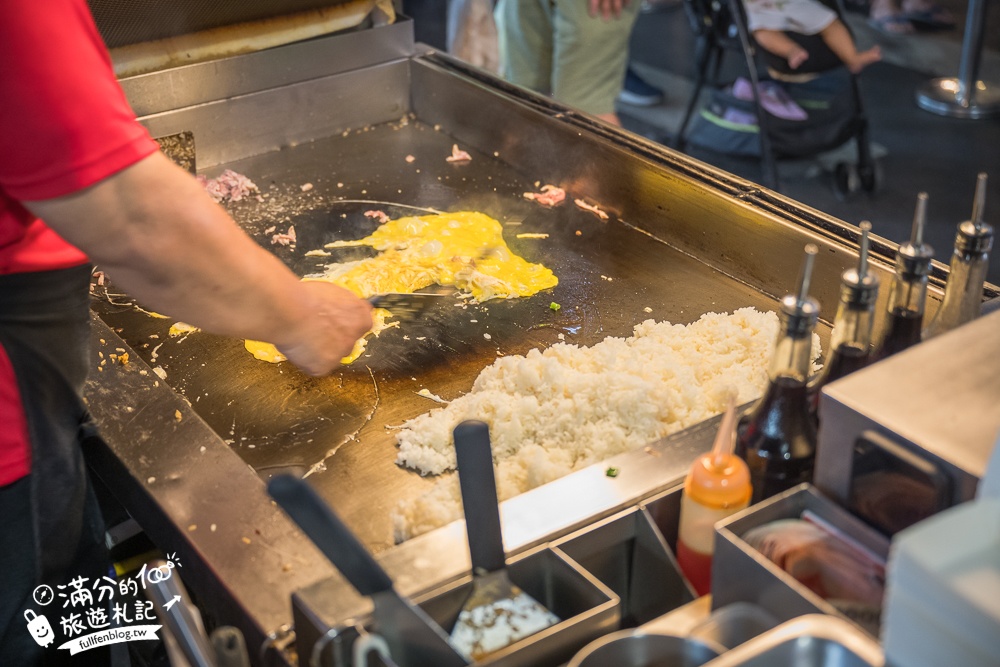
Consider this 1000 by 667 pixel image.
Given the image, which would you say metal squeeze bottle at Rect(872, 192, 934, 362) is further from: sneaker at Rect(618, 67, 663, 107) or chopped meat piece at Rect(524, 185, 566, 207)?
sneaker at Rect(618, 67, 663, 107)

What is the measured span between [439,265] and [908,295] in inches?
47.4

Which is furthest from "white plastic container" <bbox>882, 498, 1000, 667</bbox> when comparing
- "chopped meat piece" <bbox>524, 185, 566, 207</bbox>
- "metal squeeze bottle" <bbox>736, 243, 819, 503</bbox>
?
"chopped meat piece" <bbox>524, 185, 566, 207</bbox>

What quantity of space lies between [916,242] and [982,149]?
4.90 meters

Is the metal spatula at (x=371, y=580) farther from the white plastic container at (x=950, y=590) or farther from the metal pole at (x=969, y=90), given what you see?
the metal pole at (x=969, y=90)

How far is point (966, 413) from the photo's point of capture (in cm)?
94

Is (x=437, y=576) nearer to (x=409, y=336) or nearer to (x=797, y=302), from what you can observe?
(x=797, y=302)

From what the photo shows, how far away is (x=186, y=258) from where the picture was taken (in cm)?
126

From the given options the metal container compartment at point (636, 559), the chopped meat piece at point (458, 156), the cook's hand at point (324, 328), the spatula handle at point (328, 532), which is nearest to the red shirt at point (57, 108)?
the cook's hand at point (324, 328)

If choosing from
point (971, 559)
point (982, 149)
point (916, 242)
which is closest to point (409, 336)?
point (916, 242)

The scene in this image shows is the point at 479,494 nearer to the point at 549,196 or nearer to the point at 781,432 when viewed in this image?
the point at 781,432

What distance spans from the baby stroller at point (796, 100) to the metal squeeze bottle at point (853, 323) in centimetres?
338

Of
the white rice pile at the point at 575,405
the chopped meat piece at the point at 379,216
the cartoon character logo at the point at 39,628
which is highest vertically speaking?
the white rice pile at the point at 575,405

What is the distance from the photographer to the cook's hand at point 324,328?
1.47m

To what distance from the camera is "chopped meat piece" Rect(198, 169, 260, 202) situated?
8.29 ft
